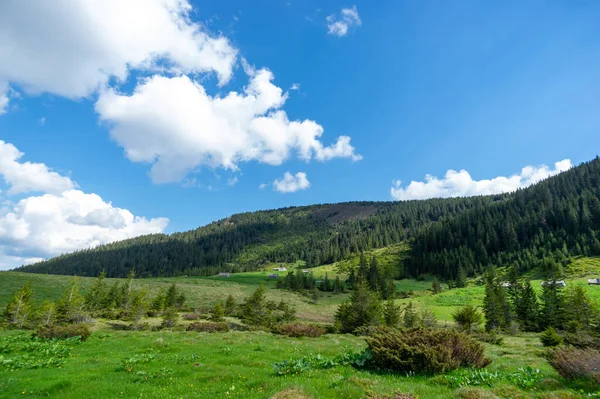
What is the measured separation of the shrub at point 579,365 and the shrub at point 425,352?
2.83 meters

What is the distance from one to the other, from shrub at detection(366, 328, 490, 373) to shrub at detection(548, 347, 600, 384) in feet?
9.30

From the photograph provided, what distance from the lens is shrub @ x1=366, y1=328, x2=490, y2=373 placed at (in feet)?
39.7

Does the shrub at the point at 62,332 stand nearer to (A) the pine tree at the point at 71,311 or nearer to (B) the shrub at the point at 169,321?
(B) the shrub at the point at 169,321

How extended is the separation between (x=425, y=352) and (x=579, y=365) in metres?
4.98

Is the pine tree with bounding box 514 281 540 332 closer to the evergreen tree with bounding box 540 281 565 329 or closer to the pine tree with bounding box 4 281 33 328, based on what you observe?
the evergreen tree with bounding box 540 281 565 329

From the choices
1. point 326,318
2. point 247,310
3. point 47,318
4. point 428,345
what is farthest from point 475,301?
point 47,318

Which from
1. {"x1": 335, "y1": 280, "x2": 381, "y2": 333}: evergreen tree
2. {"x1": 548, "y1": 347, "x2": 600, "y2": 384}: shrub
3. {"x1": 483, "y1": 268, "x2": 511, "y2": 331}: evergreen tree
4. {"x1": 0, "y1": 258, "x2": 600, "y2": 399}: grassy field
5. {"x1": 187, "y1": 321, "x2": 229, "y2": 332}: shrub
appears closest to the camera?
{"x1": 0, "y1": 258, "x2": 600, "y2": 399}: grassy field

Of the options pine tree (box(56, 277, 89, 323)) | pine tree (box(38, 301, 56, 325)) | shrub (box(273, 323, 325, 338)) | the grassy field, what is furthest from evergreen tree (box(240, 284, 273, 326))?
pine tree (box(38, 301, 56, 325))

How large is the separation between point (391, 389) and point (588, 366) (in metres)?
7.04

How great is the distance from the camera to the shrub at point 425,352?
12102 millimetres

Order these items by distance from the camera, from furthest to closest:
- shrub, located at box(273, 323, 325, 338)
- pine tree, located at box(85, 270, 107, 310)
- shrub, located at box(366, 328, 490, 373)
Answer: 1. pine tree, located at box(85, 270, 107, 310)
2. shrub, located at box(273, 323, 325, 338)
3. shrub, located at box(366, 328, 490, 373)

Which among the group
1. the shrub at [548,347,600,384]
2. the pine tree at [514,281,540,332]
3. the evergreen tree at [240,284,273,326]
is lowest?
the pine tree at [514,281,540,332]

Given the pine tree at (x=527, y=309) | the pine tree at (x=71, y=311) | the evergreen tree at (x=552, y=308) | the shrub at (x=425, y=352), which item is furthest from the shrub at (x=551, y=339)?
the pine tree at (x=71, y=311)

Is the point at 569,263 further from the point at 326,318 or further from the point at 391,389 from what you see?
the point at 391,389
